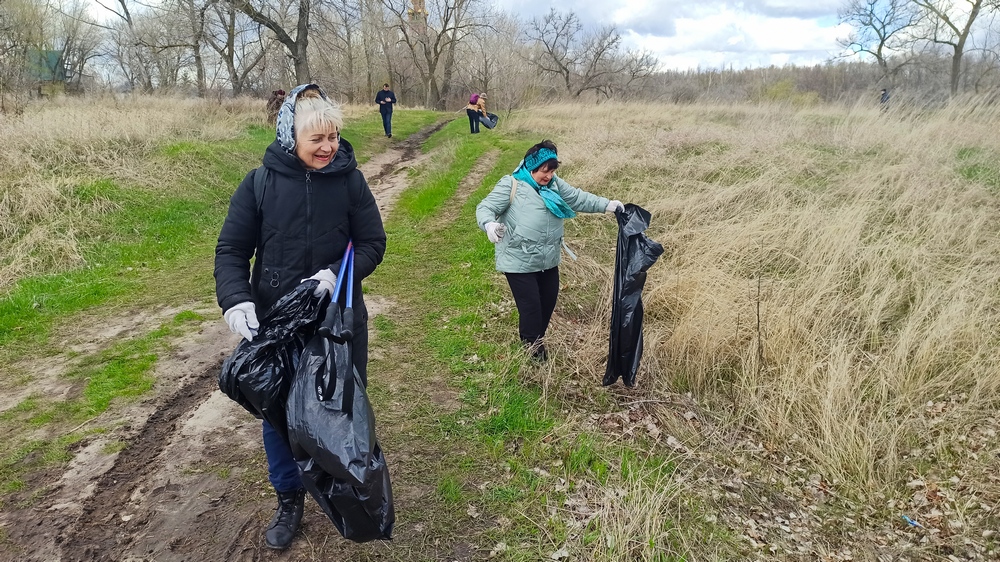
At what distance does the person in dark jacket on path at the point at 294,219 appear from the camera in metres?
2.26

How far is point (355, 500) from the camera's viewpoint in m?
2.12

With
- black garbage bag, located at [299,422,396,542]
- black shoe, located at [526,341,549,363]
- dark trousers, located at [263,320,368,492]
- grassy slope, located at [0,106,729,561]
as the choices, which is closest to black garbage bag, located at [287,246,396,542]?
black garbage bag, located at [299,422,396,542]

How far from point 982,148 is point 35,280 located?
1461cm

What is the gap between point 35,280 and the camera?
6191 millimetres

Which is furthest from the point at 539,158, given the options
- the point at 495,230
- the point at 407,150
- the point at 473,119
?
the point at 473,119

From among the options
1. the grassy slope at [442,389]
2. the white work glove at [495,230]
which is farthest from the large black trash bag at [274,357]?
the white work glove at [495,230]

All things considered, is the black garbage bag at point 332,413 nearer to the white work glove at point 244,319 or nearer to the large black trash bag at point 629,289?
the white work glove at point 244,319

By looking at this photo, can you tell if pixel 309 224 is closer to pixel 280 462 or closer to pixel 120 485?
pixel 280 462

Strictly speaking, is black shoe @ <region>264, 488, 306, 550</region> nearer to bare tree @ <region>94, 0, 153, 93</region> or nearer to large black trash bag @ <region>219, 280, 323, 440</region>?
large black trash bag @ <region>219, 280, 323, 440</region>

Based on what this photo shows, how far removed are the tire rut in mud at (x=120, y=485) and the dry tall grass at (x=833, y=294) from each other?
330 centimetres

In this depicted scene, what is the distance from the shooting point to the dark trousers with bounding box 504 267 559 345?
4.20 metres

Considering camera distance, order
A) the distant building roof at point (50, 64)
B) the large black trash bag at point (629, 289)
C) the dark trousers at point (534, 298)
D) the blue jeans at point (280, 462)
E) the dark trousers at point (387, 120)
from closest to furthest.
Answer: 1. the blue jeans at point (280, 462)
2. the large black trash bag at point (629, 289)
3. the dark trousers at point (534, 298)
4. the dark trousers at point (387, 120)
5. the distant building roof at point (50, 64)

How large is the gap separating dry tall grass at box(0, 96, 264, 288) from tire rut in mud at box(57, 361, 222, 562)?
3.71 meters

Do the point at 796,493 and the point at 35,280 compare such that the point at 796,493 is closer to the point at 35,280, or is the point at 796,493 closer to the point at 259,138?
the point at 35,280
